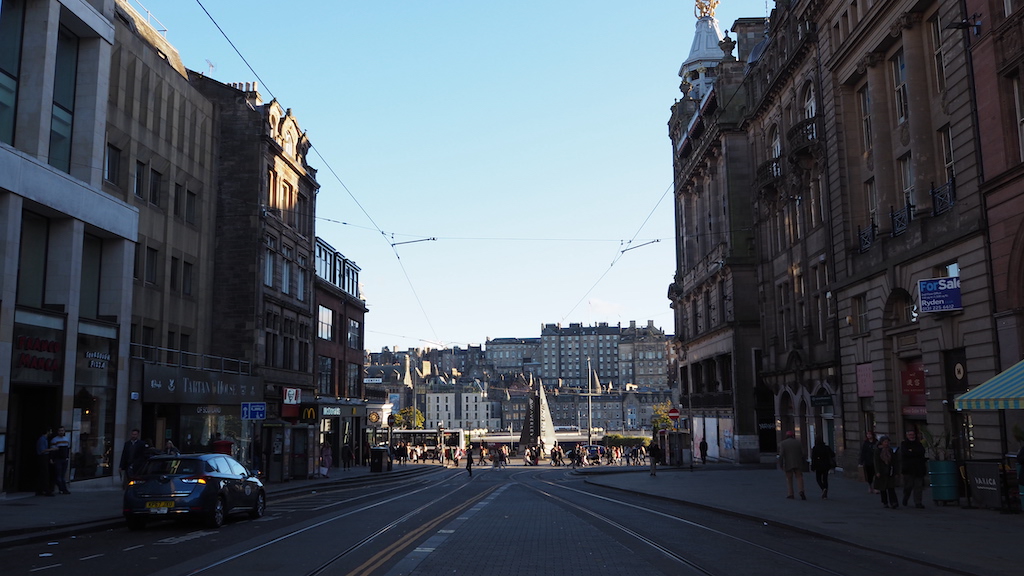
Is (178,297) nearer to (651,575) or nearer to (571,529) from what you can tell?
(571,529)

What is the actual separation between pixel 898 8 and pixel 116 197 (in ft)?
84.7

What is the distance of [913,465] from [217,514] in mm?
15042

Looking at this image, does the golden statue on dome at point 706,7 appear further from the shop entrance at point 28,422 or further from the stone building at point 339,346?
the shop entrance at point 28,422

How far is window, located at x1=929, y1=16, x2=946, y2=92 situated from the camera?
25875 millimetres

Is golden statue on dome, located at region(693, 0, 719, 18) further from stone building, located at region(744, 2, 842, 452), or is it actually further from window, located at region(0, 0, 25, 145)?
window, located at region(0, 0, 25, 145)

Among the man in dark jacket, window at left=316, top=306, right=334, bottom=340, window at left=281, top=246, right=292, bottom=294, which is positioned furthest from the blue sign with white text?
window at left=316, top=306, right=334, bottom=340

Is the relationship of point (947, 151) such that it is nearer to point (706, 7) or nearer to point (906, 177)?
point (906, 177)

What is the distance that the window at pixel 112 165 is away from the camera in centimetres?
2930

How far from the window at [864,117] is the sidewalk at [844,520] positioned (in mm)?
12877

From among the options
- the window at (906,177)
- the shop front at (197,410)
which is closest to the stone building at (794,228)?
the window at (906,177)

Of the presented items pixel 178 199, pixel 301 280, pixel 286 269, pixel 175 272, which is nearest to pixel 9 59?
pixel 178 199

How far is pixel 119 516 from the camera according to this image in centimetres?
1792

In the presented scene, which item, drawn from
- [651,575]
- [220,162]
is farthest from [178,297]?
[651,575]

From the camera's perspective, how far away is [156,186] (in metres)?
33.2
